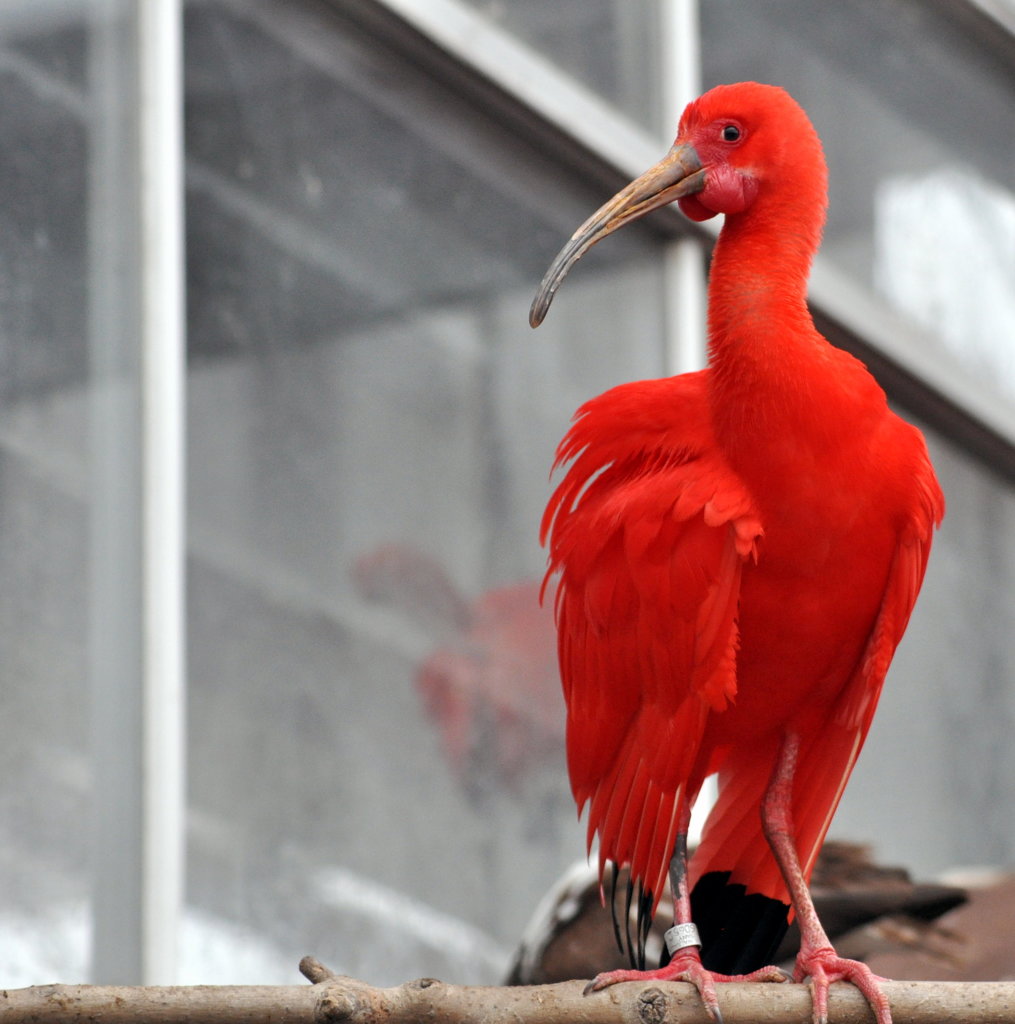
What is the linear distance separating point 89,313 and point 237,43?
3.51ft

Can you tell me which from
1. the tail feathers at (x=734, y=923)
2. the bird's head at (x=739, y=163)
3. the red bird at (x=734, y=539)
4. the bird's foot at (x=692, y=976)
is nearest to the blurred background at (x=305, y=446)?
the tail feathers at (x=734, y=923)

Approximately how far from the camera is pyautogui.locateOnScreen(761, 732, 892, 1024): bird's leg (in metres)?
Answer: 3.01

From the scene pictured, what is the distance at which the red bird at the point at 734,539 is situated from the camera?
313cm

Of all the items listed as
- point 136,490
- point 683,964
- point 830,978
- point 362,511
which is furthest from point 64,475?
point 830,978

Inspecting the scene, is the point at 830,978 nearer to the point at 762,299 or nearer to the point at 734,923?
the point at 734,923

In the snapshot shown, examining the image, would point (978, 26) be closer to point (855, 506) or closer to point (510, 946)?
point (510, 946)

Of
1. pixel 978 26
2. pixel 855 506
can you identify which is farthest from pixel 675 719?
pixel 978 26

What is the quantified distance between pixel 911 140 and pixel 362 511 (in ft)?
12.0

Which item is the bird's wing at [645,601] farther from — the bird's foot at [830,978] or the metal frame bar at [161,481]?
the metal frame bar at [161,481]

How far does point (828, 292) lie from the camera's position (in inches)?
292

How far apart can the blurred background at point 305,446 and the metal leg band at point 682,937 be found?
1.98 metres

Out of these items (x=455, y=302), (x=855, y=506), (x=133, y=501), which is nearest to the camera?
(x=855, y=506)

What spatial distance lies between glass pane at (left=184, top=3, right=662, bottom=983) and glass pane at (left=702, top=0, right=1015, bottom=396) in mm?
1583

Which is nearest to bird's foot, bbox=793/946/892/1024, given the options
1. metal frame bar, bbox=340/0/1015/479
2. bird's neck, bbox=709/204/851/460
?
bird's neck, bbox=709/204/851/460
